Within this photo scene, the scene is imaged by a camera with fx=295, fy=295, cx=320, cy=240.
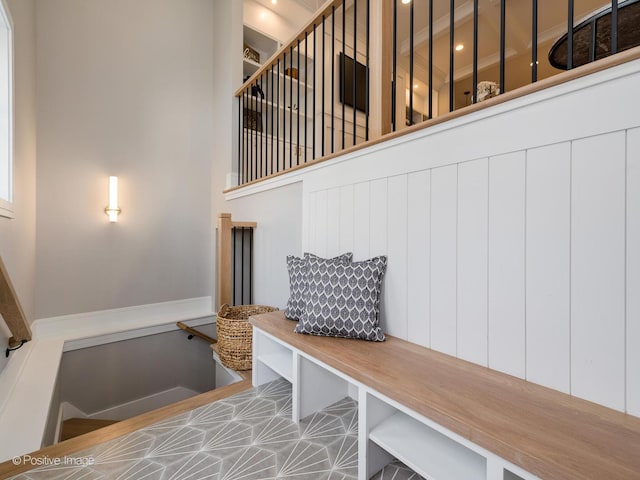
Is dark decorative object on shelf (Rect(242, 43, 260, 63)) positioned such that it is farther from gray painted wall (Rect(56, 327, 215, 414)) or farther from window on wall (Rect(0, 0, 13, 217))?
gray painted wall (Rect(56, 327, 215, 414))

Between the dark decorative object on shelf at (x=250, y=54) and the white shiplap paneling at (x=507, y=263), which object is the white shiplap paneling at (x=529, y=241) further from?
the dark decorative object on shelf at (x=250, y=54)

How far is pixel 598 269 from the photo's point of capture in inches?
29.5

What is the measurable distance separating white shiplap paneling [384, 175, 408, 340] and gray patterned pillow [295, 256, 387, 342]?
0.04 m

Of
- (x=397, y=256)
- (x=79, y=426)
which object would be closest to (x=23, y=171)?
(x=79, y=426)

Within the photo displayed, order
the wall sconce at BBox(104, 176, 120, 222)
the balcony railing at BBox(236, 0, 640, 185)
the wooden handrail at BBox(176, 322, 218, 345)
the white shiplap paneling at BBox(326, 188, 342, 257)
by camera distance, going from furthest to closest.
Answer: the wooden handrail at BBox(176, 322, 218, 345)
the wall sconce at BBox(104, 176, 120, 222)
the white shiplap paneling at BBox(326, 188, 342, 257)
the balcony railing at BBox(236, 0, 640, 185)

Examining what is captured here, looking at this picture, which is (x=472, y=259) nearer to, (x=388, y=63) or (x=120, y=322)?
(x=388, y=63)

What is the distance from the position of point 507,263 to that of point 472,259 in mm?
106

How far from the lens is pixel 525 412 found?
0.72 m

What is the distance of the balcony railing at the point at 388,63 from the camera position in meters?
0.95

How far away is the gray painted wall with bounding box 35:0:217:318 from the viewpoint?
2221 millimetres

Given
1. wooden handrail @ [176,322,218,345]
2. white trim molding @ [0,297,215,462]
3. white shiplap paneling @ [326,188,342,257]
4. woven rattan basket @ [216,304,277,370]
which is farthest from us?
wooden handrail @ [176,322,218,345]

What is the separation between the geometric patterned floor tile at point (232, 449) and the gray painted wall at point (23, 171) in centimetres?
99

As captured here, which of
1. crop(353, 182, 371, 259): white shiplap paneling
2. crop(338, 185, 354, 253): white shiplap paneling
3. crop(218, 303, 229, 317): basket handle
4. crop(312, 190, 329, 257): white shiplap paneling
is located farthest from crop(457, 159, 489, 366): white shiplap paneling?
crop(218, 303, 229, 317): basket handle

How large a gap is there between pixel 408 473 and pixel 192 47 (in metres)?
3.61
